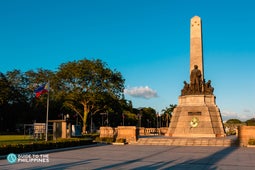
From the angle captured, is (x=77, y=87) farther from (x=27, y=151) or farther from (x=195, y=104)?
(x=27, y=151)

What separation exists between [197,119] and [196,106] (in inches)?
66.6

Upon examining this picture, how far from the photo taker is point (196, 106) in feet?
112

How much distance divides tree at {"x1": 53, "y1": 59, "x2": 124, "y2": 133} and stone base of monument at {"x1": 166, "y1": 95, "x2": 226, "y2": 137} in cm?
1730

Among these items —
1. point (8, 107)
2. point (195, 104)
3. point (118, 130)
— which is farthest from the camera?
point (8, 107)

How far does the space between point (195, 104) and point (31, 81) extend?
43.6 meters

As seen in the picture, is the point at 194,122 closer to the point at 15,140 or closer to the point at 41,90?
the point at 41,90

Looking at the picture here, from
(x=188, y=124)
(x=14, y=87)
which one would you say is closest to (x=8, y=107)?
(x=14, y=87)

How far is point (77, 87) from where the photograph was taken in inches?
1918

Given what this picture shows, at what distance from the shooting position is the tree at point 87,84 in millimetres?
48375

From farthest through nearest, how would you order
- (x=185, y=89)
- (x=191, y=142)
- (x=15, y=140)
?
1. (x=185, y=89)
2. (x=191, y=142)
3. (x=15, y=140)

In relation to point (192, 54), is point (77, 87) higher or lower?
lower

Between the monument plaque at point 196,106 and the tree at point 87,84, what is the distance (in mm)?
16962

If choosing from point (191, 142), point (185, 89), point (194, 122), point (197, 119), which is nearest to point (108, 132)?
point (194, 122)

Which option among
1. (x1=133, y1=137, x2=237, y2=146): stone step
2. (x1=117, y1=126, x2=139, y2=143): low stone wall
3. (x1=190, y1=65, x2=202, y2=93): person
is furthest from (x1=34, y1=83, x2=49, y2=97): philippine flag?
(x1=190, y1=65, x2=202, y2=93): person
